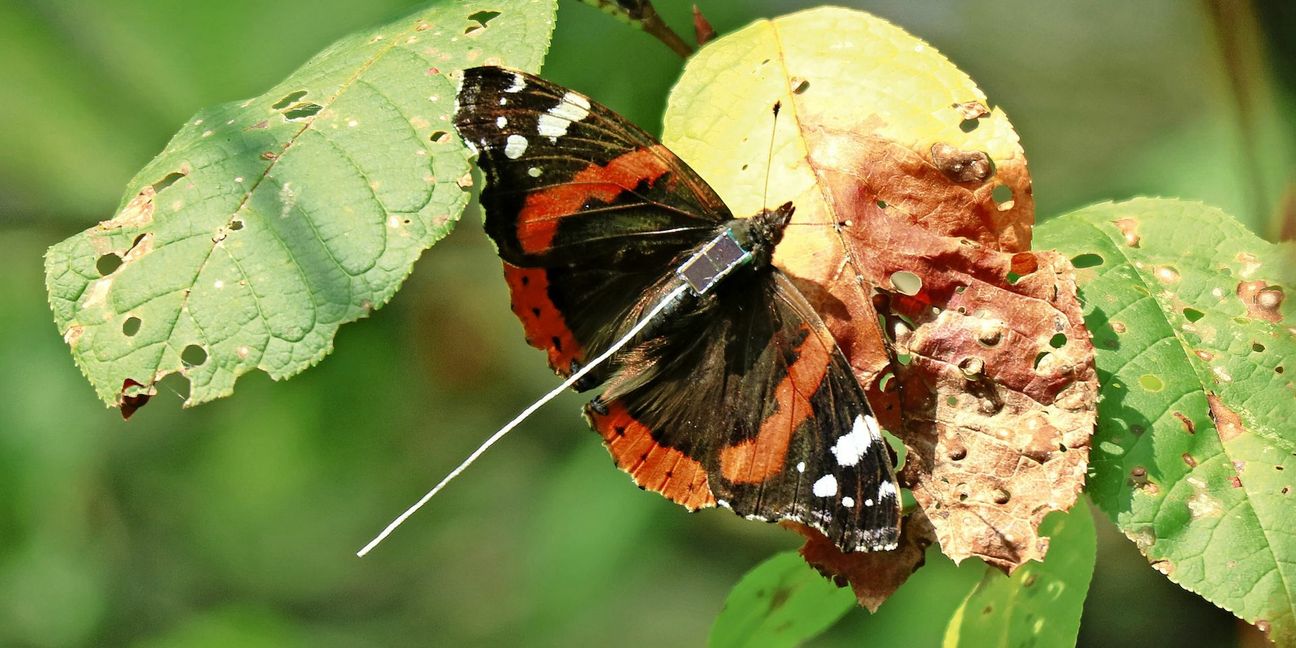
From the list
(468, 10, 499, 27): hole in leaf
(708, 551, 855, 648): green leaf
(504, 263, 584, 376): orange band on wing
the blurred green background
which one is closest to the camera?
(468, 10, 499, 27): hole in leaf

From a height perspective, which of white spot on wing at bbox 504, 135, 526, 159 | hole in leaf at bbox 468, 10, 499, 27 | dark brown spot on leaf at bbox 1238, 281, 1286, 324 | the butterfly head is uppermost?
hole in leaf at bbox 468, 10, 499, 27

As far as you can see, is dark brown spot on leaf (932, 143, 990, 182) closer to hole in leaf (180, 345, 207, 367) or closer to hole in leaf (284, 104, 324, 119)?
hole in leaf (284, 104, 324, 119)

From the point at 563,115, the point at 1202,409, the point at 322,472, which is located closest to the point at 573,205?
the point at 563,115

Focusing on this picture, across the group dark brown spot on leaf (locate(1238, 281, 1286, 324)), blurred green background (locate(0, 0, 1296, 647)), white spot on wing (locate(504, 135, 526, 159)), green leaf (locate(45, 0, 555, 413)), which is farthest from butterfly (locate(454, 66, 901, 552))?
blurred green background (locate(0, 0, 1296, 647))

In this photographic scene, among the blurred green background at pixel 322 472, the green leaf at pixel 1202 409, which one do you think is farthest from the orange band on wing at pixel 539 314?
the blurred green background at pixel 322 472

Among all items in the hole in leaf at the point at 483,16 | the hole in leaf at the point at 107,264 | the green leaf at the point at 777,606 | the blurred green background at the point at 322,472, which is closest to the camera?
the hole in leaf at the point at 107,264

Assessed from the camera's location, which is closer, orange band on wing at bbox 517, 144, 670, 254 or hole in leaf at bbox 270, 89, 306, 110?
hole in leaf at bbox 270, 89, 306, 110

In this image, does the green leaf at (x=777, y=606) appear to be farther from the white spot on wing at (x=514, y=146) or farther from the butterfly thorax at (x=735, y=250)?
the white spot on wing at (x=514, y=146)
